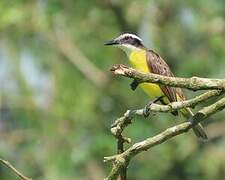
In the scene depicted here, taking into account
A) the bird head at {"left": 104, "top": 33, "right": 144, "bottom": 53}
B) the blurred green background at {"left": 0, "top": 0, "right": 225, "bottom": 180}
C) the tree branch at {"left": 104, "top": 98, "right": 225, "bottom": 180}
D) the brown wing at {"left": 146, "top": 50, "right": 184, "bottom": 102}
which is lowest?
the tree branch at {"left": 104, "top": 98, "right": 225, "bottom": 180}

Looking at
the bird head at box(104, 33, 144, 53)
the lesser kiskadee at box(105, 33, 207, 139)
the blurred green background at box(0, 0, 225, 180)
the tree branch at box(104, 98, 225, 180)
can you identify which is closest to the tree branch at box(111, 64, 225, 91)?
the tree branch at box(104, 98, 225, 180)

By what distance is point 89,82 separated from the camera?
511 inches

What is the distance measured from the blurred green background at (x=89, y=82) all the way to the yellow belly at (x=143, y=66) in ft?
15.7

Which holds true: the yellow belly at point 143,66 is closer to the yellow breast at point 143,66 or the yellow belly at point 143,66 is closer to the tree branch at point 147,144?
the yellow breast at point 143,66

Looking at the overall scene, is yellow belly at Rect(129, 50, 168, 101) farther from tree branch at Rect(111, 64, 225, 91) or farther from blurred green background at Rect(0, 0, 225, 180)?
blurred green background at Rect(0, 0, 225, 180)

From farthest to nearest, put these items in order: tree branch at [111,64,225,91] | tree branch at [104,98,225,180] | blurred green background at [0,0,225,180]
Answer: blurred green background at [0,0,225,180] < tree branch at [104,98,225,180] < tree branch at [111,64,225,91]

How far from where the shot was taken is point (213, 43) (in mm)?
11617

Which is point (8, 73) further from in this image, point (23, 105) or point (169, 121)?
point (169, 121)

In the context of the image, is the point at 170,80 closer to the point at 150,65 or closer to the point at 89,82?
the point at 150,65

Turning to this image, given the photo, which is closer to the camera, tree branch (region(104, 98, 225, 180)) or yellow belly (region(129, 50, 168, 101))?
tree branch (region(104, 98, 225, 180))

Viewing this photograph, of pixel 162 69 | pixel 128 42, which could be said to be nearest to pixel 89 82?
pixel 128 42

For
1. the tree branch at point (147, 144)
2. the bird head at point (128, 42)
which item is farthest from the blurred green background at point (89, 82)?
the tree branch at point (147, 144)

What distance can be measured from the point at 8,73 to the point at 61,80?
766mm

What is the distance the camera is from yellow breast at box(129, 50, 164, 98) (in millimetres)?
6062
